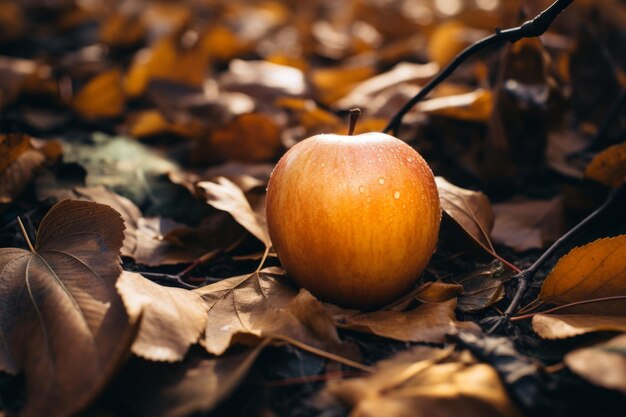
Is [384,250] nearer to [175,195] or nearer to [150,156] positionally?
[175,195]

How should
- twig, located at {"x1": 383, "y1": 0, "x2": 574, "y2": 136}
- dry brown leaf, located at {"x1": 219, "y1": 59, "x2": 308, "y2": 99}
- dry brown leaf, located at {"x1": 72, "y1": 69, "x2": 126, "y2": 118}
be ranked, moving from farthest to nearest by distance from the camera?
dry brown leaf, located at {"x1": 219, "y1": 59, "x2": 308, "y2": 99} < dry brown leaf, located at {"x1": 72, "y1": 69, "x2": 126, "y2": 118} < twig, located at {"x1": 383, "y1": 0, "x2": 574, "y2": 136}

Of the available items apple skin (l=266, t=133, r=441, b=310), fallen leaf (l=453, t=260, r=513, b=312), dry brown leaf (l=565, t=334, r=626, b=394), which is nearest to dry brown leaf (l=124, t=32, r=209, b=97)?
apple skin (l=266, t=133, r=441, b=310)

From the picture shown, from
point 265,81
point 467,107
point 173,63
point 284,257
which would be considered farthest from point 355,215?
point 173,63

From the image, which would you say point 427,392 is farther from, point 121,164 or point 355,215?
point 121,164

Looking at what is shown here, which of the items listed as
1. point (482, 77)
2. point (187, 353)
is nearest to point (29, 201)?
point (187, 353)

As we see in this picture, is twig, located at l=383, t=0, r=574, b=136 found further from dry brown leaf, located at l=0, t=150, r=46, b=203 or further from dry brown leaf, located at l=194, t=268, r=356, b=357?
dry brown leaf, located at l=0, t=150, r=46, b=203

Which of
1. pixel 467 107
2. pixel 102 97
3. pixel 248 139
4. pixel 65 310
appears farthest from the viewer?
pixel 102 97
